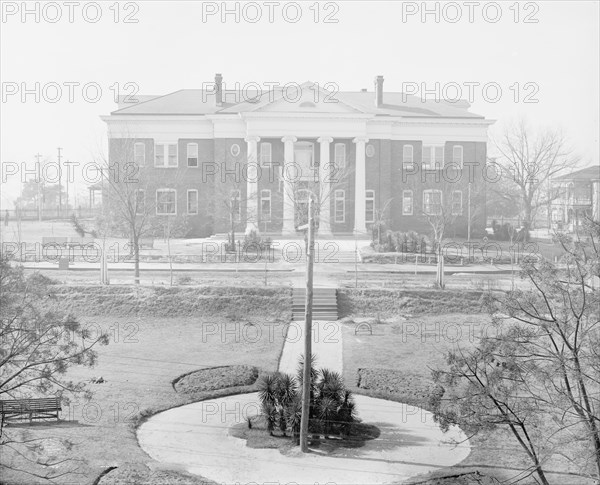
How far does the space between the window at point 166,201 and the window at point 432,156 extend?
1894 cm

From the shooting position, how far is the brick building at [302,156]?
1914 inches

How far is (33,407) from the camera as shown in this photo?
16.3 metres

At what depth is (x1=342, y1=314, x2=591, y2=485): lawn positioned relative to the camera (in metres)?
14.5

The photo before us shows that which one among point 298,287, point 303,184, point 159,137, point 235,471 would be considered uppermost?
point 159,137

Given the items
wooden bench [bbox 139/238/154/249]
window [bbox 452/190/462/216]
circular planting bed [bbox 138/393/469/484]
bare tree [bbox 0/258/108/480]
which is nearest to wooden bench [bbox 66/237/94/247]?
wooden bench [bbox 139/238/154/249]

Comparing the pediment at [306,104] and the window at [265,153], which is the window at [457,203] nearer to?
the pediment at [306,104]

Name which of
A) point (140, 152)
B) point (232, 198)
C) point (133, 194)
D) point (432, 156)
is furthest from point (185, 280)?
point (432, 156)

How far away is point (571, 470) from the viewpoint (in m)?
14.2

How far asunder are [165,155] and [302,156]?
1013 cm

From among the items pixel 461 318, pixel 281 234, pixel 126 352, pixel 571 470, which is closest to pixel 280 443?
pixel 571 470

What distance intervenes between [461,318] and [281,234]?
71.6 feet

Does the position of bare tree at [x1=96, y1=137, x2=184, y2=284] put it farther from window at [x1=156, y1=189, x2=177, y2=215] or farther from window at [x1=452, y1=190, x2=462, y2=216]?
window at [x1=452, y1=190, x2=462, y2=216]

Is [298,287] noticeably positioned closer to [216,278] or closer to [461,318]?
[216,278]

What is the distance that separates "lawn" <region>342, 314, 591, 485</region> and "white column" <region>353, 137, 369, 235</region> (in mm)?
21877
